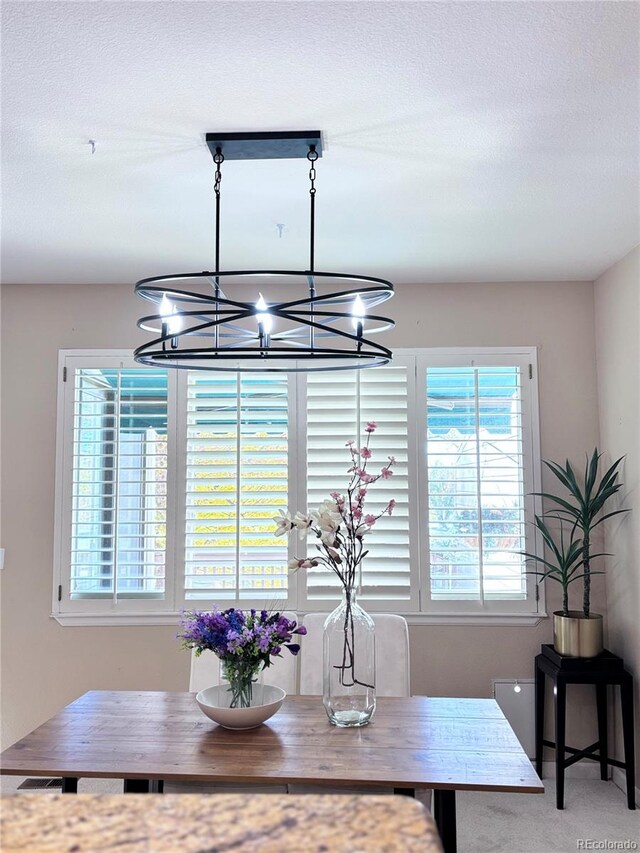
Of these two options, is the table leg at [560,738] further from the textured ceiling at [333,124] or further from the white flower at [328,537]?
the textured ceiling at [333,124]

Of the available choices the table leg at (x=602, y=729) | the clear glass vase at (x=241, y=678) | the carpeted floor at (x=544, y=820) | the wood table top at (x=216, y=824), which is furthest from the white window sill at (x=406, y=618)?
the wood table top at (x=216, y=824)

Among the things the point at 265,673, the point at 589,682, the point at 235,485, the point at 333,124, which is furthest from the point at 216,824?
the point at 235,485

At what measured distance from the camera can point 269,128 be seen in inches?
85.4

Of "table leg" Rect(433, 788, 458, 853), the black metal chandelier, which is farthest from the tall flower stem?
the black metal chandelier

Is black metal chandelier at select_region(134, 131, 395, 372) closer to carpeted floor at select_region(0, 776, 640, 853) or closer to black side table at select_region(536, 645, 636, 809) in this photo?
black side table at select_region(536, 645, 636, 809)

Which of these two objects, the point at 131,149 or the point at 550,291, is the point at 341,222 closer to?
the point at 131,149

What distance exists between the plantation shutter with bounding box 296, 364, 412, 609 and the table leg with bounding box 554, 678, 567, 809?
0.88m

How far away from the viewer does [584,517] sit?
3471 mm

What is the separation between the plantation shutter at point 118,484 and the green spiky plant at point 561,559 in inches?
80.6

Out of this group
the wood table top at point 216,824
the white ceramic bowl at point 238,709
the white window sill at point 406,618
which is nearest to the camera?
the wood table top at point 216,824

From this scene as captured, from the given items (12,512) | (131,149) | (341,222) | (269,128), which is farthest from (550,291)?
(12,512)

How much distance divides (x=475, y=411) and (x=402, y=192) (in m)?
1.53

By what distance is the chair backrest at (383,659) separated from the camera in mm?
2814

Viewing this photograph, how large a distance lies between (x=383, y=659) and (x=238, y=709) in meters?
0.86
